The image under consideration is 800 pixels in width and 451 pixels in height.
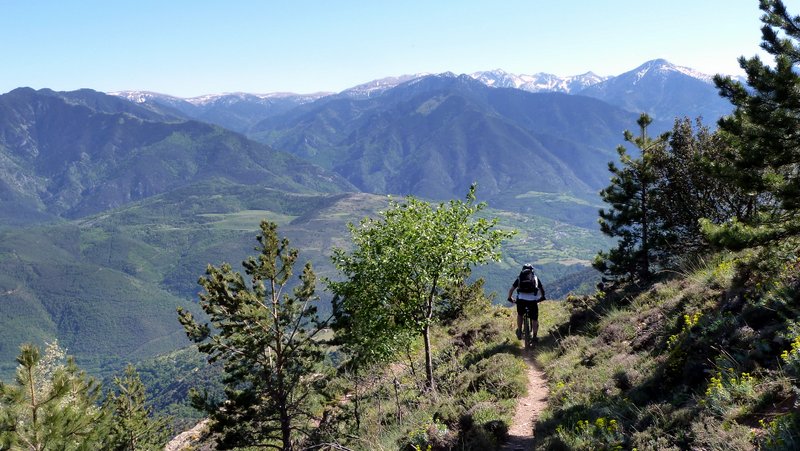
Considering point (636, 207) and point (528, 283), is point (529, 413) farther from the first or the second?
point (636, 207)

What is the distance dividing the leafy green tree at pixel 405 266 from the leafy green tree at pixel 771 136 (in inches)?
270

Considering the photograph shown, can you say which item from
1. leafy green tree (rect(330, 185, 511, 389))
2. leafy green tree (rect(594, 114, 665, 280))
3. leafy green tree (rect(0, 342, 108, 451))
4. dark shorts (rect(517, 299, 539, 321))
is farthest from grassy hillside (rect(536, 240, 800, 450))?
leafy green tree (rect(0, 342, 108, 451))

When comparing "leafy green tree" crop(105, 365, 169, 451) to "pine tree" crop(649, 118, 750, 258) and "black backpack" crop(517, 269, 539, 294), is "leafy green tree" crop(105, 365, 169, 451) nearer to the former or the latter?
"black backpack" crop(517, 269, 539, 294)

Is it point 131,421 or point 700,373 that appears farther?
point 131,421

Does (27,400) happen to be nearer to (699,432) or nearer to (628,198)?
(699,432)

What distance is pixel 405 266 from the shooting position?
15.3 metres

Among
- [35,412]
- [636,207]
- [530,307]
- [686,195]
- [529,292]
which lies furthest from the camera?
[636,207]

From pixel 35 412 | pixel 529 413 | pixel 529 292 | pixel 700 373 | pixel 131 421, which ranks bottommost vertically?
pixel 131 421

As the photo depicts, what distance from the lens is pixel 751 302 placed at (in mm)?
9367

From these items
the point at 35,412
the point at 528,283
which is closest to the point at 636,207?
the point at 528,283

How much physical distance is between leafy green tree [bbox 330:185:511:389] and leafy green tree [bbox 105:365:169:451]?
65.1 feet

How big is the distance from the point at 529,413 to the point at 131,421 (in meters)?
29.7

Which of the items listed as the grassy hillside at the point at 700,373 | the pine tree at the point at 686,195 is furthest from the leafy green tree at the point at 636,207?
the grassy hillside at the point at 700,373

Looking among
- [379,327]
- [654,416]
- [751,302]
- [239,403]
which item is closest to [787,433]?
[654,416]
